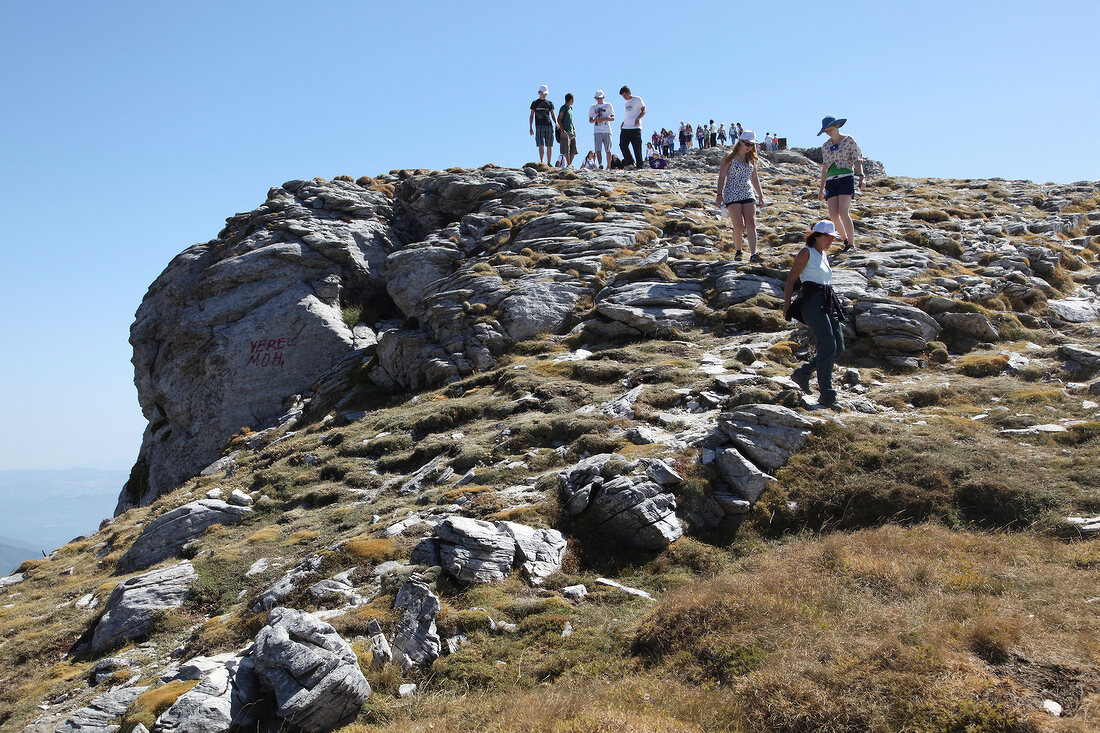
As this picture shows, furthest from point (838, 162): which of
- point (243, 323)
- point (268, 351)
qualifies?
point (243, 323)

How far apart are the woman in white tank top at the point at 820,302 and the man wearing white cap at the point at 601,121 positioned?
2380cm

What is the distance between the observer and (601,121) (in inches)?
1416

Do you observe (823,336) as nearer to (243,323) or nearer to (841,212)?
(841,212)

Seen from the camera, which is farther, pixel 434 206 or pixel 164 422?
pixel 434 206

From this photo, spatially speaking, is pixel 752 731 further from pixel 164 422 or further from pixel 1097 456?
pixel 164 422

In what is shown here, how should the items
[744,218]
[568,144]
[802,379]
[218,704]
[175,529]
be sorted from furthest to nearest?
[568,144], [744,218], [175,529], [802,379], [218,704]

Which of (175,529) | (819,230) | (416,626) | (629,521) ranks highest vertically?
(819,230)

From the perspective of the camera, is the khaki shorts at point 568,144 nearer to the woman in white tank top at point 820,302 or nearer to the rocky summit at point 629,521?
the rocky summit at point 629,521

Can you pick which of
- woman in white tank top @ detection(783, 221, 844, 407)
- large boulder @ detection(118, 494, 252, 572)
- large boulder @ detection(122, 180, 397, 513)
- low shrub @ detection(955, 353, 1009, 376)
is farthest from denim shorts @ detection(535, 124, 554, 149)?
large boulder @ detection(118, 494, 252, 572)

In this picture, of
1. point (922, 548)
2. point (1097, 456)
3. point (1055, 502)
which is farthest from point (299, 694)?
point (1097, 456)

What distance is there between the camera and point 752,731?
5906 millimetres

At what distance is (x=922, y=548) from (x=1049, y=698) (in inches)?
125

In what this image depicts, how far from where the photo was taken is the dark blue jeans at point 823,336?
12.7 metres

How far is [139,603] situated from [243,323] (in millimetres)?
19722
